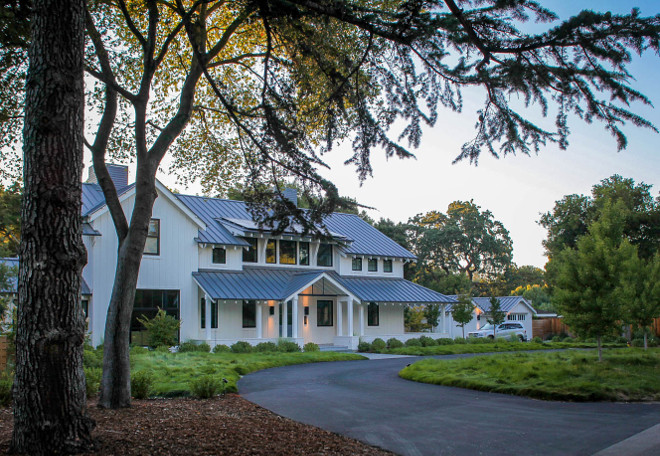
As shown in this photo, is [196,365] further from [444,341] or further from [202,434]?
[444,341]

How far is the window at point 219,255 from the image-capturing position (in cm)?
2971

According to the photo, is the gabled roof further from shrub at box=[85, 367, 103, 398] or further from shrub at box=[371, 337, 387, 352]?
shrub at box=[85, 367, 103, 398]

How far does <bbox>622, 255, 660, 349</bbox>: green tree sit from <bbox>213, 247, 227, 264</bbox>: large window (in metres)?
18.4

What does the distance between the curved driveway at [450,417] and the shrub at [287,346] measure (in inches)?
461

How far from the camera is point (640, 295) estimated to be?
2473cm

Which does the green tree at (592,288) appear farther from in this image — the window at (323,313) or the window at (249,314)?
the window at (323,313)

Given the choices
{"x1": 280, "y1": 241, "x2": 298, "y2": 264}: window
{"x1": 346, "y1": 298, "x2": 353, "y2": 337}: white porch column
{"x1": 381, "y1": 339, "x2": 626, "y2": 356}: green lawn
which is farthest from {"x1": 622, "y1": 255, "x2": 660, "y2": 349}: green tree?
{"x1": 280, "y1": 241, "x2": 298, "y2": 264}: window

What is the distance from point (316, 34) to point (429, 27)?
2469 mm

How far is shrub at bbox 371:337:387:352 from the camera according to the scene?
98.2 ft

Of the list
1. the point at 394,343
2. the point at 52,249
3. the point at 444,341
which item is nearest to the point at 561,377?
the point at 52,249

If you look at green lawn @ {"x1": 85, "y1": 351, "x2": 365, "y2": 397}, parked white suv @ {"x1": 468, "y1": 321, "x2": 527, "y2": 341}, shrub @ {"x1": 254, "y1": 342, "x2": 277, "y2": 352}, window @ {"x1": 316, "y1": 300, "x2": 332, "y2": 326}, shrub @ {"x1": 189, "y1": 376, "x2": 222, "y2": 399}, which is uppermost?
window @ {"x1": 316, "y1": 300, "x2": 332, "y2": 326}

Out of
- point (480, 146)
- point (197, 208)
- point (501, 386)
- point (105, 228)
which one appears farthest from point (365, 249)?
point (480, 146)

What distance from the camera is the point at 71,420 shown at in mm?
5879

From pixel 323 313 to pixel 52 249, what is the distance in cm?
2762
